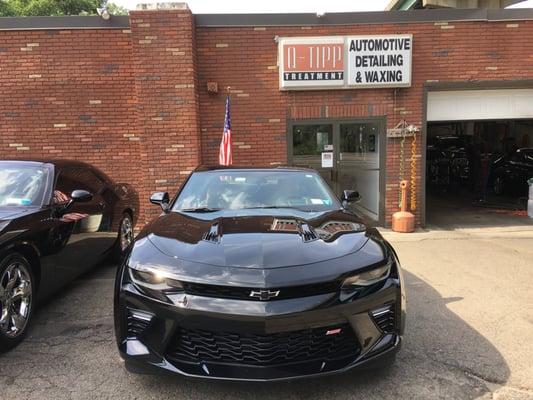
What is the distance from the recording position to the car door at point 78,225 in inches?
177

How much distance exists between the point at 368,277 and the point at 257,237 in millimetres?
784

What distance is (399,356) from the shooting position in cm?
355

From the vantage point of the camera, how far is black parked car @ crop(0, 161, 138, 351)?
3674mm

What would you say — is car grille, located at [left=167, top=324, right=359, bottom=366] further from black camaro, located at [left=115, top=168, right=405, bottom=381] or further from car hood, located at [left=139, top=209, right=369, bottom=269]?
car hood, located at [left=139, top=209, right=369, bottom=269]

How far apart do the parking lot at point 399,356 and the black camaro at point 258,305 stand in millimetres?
149

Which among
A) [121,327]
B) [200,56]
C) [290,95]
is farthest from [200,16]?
[121,327]

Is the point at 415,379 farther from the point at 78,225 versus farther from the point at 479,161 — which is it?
the point at 479,161

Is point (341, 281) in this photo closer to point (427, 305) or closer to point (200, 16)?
point (427, 305)

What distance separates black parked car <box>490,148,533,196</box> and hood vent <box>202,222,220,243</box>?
1277cm

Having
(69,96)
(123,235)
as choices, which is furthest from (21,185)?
(69,96)

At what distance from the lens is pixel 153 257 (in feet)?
9.95

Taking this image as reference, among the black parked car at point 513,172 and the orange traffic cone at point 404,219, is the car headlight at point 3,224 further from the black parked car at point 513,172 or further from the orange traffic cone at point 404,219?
the black parked car at point 513,172

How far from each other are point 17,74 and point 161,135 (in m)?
2.83

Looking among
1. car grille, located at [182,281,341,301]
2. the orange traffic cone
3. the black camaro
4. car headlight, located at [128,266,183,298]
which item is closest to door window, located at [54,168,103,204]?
the black camaro
